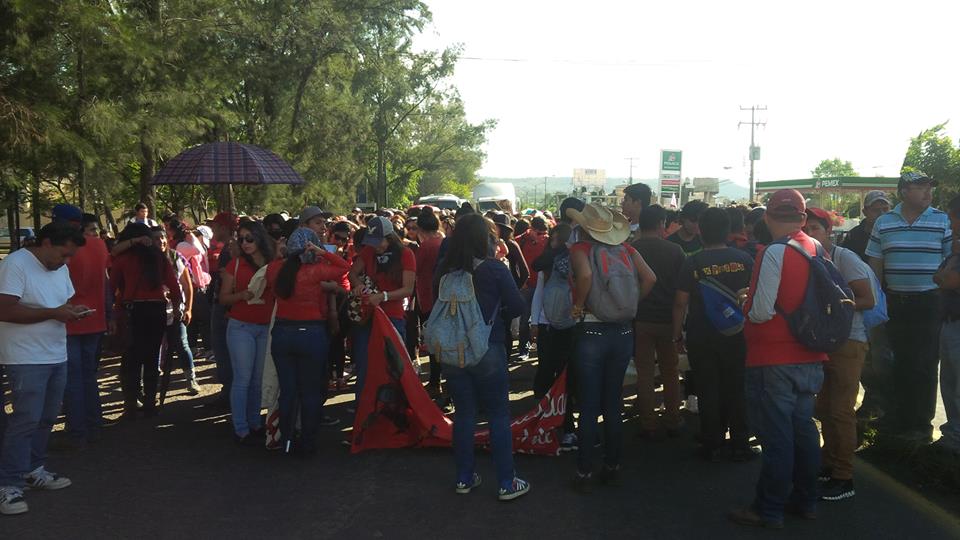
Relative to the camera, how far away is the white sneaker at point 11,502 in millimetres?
5039

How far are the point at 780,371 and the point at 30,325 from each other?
182 inches

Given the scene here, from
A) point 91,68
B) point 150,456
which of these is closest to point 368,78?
point 91,68

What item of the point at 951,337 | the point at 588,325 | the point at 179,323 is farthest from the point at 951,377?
the point at 179,323

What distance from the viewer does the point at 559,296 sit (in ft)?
20.8

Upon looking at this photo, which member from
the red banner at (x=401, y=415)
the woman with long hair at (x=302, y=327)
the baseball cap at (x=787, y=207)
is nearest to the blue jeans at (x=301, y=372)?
the woman with long hair at (x=302, y=327)

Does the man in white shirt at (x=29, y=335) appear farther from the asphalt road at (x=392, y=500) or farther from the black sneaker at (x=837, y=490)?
A: the black sneaker at (x=837, y=490)

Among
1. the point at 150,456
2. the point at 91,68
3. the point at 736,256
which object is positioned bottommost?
the point at 150,456

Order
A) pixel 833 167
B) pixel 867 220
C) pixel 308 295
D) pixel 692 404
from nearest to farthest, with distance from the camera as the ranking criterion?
pixel 308 295
pixel 867 220
pixel 692 404
pixel 833 167

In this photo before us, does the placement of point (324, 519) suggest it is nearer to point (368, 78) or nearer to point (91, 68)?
point (91, 68)

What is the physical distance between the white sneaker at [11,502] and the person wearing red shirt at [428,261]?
3.56 m

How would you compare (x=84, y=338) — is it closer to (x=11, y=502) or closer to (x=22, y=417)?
(x=22, y=417)

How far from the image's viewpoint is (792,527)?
4.89 metres

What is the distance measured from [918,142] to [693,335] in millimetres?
42535

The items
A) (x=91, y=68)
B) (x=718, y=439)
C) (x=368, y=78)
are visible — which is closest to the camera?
(x=718, y=439)
